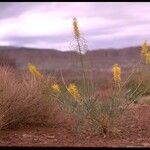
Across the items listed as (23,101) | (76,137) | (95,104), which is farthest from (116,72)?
(23,101)

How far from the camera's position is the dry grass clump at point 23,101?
985cm

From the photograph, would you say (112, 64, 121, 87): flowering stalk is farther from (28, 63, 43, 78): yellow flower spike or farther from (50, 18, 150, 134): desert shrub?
(28, 63, 43, 78): yellow flower spike

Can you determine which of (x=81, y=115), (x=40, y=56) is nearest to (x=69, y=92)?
(x=81, y=115)

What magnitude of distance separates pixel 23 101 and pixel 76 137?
137 centimetres

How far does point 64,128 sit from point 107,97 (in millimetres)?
1099

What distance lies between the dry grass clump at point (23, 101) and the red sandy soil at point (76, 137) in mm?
198


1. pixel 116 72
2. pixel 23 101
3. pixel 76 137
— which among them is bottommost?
pixel 76 137

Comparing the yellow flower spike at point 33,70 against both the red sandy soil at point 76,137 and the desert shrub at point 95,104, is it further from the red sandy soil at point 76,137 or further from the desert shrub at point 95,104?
the red sandy soil at point 76,137

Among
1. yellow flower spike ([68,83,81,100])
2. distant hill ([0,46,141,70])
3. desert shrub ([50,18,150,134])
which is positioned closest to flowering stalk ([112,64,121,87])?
desert shrub ([50,18,150,134])

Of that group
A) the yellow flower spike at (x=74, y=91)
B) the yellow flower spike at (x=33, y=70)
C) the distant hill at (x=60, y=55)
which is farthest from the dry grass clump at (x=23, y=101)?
the distant hill at (x=60, y=55)

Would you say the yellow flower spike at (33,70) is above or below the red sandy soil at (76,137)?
above

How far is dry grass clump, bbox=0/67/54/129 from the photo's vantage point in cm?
985

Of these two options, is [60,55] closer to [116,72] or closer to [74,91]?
[74,91]

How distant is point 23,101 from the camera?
10133mm
